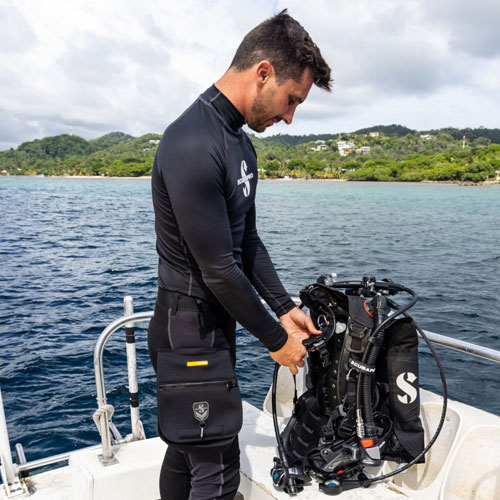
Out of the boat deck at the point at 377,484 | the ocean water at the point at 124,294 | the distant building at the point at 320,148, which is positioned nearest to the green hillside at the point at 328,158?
the distant building at the point at 320,148

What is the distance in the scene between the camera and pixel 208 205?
5.03 feet

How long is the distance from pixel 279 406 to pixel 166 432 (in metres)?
1.77

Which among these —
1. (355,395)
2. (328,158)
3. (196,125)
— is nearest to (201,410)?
(355,395)

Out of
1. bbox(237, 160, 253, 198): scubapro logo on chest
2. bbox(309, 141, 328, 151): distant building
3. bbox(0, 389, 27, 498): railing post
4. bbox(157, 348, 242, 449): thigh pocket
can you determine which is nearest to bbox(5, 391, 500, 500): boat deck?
bbox(0, 389, 27, 498): railing post

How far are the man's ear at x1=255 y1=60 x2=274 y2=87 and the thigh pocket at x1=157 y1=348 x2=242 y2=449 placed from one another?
1.00 meters

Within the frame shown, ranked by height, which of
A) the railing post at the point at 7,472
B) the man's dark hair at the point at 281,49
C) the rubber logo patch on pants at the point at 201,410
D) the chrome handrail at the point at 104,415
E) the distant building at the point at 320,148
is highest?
the distant building at the point at 320,148

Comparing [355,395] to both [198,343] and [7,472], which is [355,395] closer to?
[198,343]

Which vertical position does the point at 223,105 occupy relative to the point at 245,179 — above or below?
above

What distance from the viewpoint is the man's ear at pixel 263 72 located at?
1629mm

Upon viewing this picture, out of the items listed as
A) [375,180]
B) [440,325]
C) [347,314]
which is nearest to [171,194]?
[347,314]

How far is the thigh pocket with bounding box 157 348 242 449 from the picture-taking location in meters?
1.70

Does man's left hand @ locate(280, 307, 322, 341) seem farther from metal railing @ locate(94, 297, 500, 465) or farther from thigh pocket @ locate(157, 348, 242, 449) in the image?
metal railing @ locate(94, 297, 500, 465)

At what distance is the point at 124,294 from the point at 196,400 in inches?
552

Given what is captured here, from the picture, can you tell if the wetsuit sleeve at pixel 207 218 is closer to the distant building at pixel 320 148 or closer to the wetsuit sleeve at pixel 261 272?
the wetsuit sleeve at pixel 261 272
